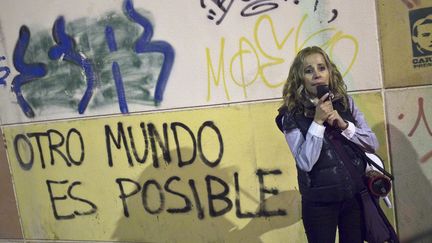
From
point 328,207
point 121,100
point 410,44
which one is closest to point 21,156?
point 121,100

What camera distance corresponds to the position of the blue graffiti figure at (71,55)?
167 inches

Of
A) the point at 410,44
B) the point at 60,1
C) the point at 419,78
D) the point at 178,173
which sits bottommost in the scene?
the point at 178,173

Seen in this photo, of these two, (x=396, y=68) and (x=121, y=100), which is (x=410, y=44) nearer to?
(x=396, y=68)

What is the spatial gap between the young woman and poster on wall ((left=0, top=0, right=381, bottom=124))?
0.93m

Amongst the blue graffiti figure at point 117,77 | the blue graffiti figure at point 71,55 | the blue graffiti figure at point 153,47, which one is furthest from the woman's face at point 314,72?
the blue graffiti figure at point 71,55

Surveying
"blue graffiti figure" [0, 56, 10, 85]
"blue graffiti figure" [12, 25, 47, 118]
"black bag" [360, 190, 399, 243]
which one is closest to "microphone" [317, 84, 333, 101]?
"black bag" [360, 190, 399, 243]

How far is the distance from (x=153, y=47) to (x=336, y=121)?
1996 millimetres

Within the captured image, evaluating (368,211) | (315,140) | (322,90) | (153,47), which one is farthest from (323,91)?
(153,47)

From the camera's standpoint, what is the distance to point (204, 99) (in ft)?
12.8

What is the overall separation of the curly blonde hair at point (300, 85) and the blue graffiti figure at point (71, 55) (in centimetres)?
219

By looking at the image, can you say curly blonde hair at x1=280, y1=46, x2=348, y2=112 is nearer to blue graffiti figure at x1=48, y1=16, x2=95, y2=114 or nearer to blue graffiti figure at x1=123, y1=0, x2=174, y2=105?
blue graffiti figure at x1=123, y1=0, x2=174, y2=105

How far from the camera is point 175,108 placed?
400 cm

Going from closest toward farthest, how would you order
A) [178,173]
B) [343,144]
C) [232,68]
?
[343,144], [232,68], [178,173]

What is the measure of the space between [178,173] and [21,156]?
5.57 ft
